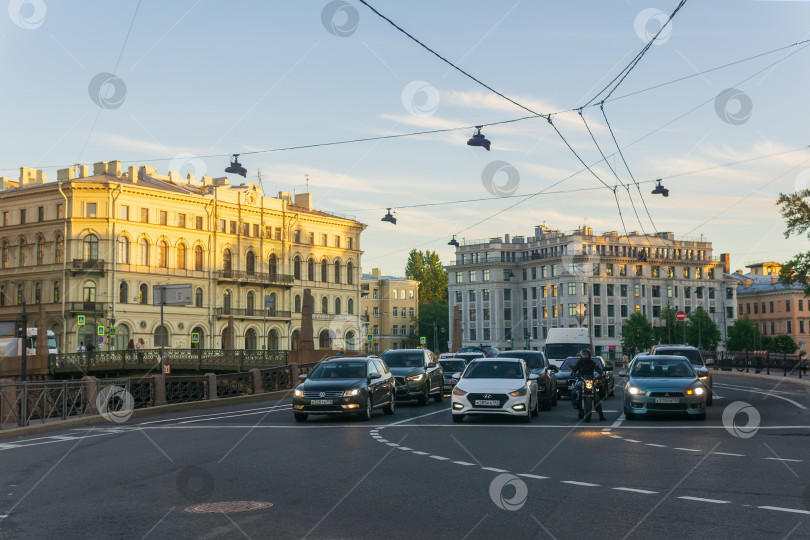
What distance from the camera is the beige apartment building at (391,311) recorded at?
15012cm

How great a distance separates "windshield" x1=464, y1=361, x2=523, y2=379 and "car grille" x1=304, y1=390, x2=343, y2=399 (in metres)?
3.00

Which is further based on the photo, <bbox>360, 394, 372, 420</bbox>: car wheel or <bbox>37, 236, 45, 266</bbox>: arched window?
<bbox>37, 236, 45, 266</bbox>: arched window

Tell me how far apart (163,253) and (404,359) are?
62170mm

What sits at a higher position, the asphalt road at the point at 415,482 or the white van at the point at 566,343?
the white van at the point at 566,343

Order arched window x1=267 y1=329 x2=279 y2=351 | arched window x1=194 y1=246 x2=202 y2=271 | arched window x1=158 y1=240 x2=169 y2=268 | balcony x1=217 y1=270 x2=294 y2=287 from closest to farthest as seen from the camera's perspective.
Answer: arched window x1=158 y1=240 x2=169 y2=268
arched window x1=194 y1=246 x2=202 y2=271
balcony x1=217 y1=270 x2=294 y2=287
arched window x1=267 y1=329 x2=279 y2=351

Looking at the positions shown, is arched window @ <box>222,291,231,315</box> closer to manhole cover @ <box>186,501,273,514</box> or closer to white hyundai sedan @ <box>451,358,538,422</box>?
white hyundai sedan @ <box>451,358,538,422</box>

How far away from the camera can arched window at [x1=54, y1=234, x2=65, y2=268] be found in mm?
81812

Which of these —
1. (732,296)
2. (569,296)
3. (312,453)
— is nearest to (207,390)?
(312,453)

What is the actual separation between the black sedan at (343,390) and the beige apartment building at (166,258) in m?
52.7

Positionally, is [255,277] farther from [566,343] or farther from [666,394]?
[666,394]

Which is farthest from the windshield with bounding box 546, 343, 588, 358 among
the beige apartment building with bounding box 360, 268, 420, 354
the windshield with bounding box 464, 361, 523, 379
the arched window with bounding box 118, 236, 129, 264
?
the beige apartment building with bounding box 360, 268, 420, 354

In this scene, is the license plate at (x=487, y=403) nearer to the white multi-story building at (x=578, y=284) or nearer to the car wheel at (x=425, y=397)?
the car wheel at (x=425, y=397)

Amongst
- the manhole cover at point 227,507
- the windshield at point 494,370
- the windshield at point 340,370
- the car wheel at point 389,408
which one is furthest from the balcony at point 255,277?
the manhole cover at point 227,507

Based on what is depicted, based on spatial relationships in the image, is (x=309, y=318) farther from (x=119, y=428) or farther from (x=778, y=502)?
(x=778, y=502)
